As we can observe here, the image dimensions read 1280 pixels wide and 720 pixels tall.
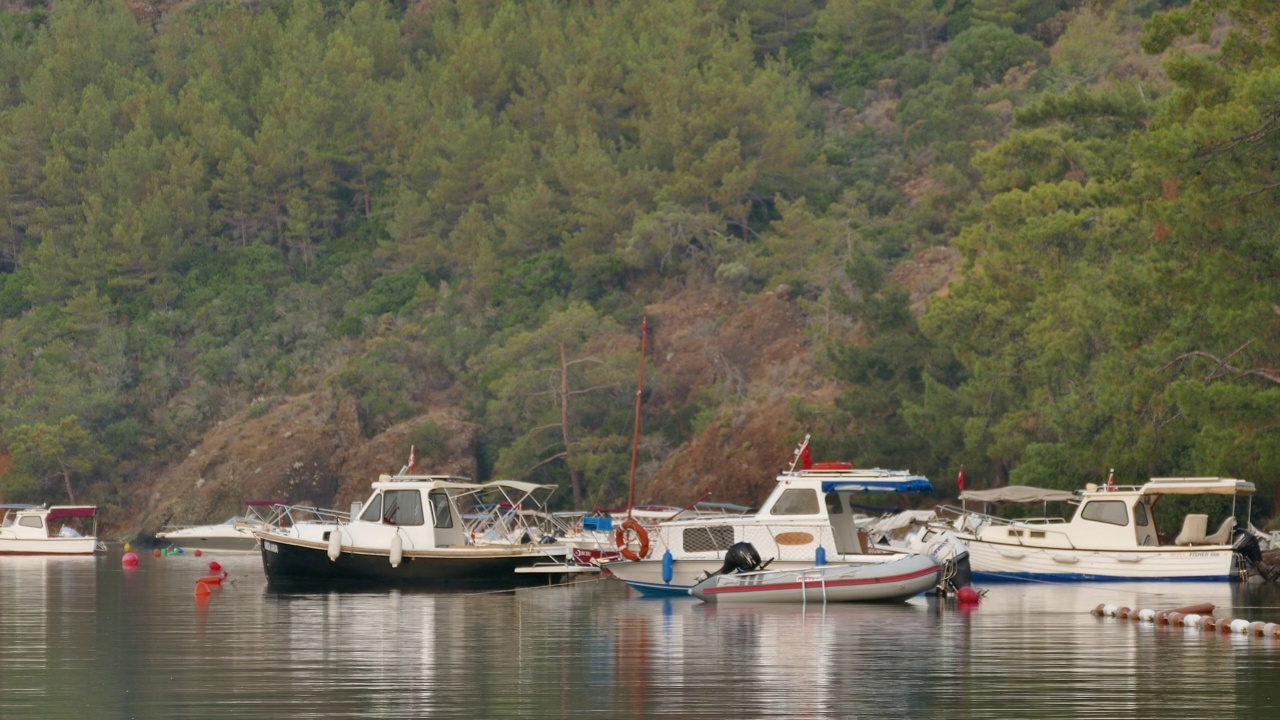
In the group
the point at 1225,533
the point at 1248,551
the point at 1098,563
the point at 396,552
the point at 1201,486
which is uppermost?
the point at 1201,486

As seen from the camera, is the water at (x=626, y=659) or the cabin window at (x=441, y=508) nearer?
the water at (x=626, y=659)

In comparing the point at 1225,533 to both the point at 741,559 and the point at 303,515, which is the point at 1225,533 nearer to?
the point at 741,559

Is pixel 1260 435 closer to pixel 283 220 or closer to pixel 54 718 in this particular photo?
pixel 54 718

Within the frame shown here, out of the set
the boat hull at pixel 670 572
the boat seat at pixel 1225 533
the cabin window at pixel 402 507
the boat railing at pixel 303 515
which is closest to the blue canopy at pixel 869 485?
the boat hull at pixel 670 572

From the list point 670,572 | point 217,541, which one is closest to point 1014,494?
point 670,572

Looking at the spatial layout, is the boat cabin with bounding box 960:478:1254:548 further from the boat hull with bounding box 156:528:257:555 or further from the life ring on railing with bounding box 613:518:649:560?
the boat hull with bounding box 156:528:257:555

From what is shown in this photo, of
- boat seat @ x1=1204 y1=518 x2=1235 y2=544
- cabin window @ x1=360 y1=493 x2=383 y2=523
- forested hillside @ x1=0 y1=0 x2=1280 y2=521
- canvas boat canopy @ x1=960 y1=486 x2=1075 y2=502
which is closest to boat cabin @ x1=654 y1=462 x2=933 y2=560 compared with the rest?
cabin window @ x1=360 y1=493 x2=383 y2=523

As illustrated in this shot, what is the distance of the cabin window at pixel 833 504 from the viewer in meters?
35.6

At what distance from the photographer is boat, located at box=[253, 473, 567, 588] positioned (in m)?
40.1

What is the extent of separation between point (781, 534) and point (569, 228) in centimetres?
6422

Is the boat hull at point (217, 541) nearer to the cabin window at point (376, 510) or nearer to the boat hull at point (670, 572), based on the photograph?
the cabin window at point (376, 510)

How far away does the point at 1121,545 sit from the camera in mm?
39625

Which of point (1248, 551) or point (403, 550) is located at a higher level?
point (403, 550)

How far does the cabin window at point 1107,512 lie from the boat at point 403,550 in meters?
11.1
